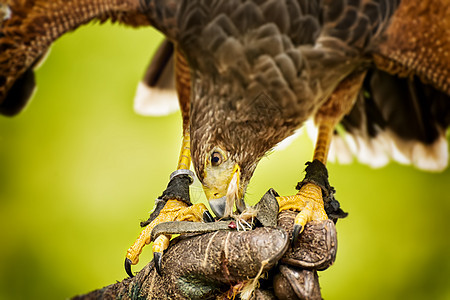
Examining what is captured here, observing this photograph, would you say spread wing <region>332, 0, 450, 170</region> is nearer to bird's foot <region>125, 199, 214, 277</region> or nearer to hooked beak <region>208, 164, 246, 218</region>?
hooked beak <region>208, 164, 246, 218</region>

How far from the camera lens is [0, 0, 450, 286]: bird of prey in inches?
65.4

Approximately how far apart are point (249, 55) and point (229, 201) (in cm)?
45

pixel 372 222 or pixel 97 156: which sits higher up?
pixel 97 156

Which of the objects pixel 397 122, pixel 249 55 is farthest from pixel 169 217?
pixel 397 122

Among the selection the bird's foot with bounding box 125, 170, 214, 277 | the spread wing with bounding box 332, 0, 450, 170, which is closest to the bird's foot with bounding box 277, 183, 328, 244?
the bird's foot with bounding box 125, 170, 214, 277

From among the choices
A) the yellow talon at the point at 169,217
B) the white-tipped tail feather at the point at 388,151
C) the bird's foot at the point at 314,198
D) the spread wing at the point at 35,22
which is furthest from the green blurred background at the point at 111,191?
the spread wing at the point at 35,22

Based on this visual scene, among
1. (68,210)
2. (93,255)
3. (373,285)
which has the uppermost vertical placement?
(68,210)

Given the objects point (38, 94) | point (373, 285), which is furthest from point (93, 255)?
point (373, 285)

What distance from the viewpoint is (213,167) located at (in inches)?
66.3

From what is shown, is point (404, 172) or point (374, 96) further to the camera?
point (404, 172)

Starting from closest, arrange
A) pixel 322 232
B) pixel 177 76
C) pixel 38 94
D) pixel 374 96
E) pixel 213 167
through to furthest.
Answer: pixel 322 232
pixel 213 167
pixel 177 76
pixel 374 96
pixel 38 94

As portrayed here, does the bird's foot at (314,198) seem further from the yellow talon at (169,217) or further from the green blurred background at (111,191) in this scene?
the green blurred background at (111,191)

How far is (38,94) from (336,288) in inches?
68.0

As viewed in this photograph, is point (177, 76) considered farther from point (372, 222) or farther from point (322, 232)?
point (372, 222)
